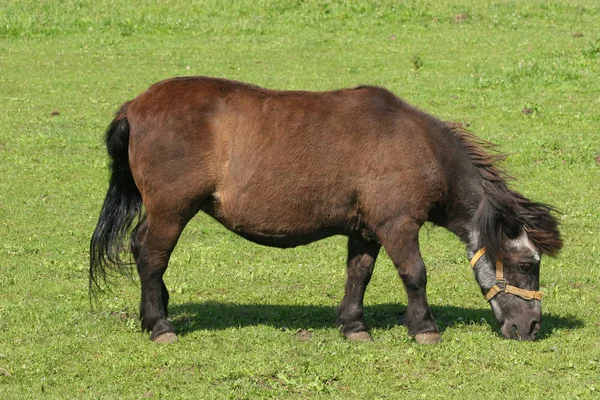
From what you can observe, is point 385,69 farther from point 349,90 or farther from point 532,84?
point 349,90

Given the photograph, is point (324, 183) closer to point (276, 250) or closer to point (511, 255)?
point (511, 255)

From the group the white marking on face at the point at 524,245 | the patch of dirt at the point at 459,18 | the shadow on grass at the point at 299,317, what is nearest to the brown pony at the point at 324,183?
the white marking on face at the point at 524,245

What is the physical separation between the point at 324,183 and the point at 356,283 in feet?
3.46

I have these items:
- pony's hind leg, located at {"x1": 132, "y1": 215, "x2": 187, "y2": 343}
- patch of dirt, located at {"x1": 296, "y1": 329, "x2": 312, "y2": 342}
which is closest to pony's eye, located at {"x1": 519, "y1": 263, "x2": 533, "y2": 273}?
patch of dirt, located at {"x1": 296, "y1": 329, "x2": 312, "y2": 342}

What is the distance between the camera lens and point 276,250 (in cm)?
1152

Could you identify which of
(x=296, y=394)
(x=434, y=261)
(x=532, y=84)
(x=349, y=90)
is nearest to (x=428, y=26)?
(x=532, y=84)

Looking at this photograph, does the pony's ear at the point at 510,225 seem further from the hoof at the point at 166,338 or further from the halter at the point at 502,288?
the hoof at the point at 166,338

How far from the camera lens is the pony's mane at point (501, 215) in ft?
26.9

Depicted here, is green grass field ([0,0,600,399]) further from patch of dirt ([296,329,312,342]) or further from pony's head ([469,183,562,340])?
pony's head ([469,183,562,340])

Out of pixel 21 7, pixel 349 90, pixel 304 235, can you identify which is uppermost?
pixel 349 90

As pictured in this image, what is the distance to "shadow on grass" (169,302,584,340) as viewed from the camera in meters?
8.71

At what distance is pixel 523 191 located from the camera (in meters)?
13.8

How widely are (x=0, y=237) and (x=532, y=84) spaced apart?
11.2 m

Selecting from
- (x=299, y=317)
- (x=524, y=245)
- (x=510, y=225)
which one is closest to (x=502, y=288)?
(x=524, y=245)
